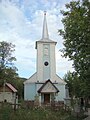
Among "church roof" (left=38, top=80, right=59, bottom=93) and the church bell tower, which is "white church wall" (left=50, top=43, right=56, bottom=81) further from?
"church roof" (left=38, top=80, right=59, bottom=93)

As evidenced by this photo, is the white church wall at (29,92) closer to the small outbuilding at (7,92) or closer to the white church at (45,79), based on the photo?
the white church at (45,79)

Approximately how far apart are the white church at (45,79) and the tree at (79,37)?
25.1 meters

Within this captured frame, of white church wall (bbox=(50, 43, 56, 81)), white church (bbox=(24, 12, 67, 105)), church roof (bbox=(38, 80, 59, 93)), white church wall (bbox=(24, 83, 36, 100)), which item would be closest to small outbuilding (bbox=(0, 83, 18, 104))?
white church wall (bbox=(24, 83, 36, 100))

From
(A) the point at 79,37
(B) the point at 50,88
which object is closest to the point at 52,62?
(B) the point at 50,88

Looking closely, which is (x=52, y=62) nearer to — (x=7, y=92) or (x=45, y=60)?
(x=45, y=60)

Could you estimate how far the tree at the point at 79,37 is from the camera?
1895 centimetres

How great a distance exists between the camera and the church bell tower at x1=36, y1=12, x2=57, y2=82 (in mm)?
49562

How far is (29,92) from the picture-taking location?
48531 millimetres

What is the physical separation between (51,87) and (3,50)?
33.3ft

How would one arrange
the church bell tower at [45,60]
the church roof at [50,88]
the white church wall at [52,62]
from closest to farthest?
1. the church roof at [50,88]
2. the church bell tower at [45,60]
3. the white church wall at [52,62]

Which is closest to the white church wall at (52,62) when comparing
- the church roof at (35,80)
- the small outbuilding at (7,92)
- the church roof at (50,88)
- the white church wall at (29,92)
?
the church roof at (35,80)

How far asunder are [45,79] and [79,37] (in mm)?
30129

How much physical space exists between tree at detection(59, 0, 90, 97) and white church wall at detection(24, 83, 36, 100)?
1068 inches

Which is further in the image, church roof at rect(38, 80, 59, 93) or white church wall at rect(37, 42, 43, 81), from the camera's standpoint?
white church wall at rect(37, 42, 43, 81)
